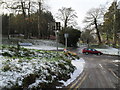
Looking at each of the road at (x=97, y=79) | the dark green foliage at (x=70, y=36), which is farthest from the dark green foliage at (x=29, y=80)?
the dark green foliage at (x=70, y=36)

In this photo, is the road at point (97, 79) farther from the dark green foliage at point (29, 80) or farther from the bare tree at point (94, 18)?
the bare tree at point (94, 18)

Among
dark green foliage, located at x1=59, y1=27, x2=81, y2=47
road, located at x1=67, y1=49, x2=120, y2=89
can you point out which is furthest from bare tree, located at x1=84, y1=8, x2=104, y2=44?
road, located at x1=67, y1=49, x2=120, y2=89

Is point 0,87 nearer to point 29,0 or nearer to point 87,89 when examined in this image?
point 87,89

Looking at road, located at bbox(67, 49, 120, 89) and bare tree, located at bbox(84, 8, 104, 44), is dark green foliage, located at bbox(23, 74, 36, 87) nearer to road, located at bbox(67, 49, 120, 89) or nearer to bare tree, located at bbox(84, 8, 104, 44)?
road, located at bbox(67, 49, 120, 89)

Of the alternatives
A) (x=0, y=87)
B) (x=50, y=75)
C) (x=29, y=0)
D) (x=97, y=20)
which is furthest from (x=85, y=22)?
(x=0, y=87)

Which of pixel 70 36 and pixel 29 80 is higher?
pixel 70 36

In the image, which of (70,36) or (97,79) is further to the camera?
(70,36)

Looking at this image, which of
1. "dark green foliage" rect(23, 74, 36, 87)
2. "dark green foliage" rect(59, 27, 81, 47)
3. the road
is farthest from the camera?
"dark green foliage" rect(59, 27, 81, 47)

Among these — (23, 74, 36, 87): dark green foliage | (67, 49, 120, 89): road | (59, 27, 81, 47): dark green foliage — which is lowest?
(67, 49, 120, 89): road

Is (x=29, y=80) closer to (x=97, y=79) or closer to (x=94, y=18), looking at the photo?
(x=97, y=79)

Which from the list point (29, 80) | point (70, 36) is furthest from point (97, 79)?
point (70, 36)

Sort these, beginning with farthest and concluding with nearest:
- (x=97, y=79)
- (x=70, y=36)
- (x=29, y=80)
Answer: (x=70, y=36)
(x=97, y=79)
(x=29, y=80)

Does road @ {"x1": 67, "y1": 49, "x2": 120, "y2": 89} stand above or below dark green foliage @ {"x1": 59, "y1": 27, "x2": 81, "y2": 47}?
below

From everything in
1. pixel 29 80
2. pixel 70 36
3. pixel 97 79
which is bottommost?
pixel 97 79
